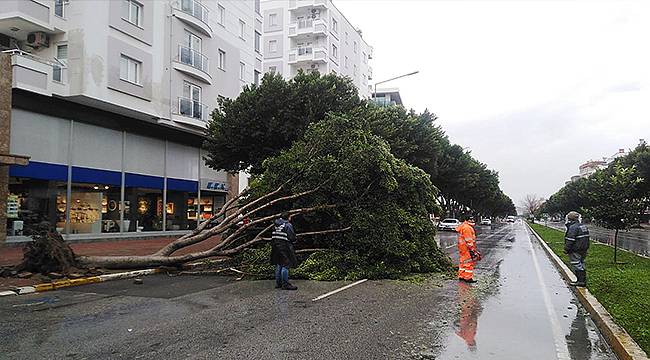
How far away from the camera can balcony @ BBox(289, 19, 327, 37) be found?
50469 millimetres

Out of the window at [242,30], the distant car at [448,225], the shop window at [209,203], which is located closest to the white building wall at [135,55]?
the window at [242,30]

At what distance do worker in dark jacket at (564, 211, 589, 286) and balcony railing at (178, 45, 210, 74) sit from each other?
20.3 metres

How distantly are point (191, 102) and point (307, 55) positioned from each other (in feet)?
89.5

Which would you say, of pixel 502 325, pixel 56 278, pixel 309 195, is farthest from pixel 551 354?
pixel 56 278

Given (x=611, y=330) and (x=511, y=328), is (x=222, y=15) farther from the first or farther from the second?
(x=611, y=330)

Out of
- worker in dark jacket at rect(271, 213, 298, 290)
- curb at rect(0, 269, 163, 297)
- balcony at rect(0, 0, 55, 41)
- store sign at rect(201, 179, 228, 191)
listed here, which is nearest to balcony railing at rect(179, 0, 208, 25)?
balcony at rect(0, 0, 55, 41)

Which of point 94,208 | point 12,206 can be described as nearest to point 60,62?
point 12,206

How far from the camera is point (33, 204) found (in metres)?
18.6

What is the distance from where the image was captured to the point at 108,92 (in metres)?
20.3

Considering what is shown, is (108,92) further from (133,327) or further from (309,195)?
(133,327)

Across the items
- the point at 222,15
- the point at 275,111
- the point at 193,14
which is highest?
the point at 222,15

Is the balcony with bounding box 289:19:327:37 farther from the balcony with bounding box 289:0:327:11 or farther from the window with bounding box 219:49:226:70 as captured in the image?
the window with bounding box 219:49:226:70

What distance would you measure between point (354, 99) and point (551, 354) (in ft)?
50.4

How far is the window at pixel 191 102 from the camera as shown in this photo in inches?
982
